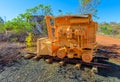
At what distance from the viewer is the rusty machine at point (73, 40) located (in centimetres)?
A: 740

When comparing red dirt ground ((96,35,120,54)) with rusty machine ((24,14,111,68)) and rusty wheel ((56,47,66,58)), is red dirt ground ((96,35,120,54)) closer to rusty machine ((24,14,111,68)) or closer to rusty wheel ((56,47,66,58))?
rusty machine ((24,14,111,68))

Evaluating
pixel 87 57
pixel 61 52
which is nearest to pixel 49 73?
pixel 61 52

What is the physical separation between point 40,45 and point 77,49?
165cm

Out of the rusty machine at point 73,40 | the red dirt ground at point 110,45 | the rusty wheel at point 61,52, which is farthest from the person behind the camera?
the red dirt ground at point 110,45

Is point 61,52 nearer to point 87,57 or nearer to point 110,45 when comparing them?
point 87,57

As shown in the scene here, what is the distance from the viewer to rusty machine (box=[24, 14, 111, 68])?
7402 mm

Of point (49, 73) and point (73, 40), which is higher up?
point (73, 40)

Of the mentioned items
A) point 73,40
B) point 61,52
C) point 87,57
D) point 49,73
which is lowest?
point 49,73

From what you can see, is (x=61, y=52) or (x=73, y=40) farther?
(x=61, y=52)

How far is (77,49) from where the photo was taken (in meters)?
7.66

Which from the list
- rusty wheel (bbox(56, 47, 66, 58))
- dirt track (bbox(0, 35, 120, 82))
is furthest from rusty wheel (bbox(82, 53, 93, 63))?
rusty wheel (bbox(56, 47, 66, 58))

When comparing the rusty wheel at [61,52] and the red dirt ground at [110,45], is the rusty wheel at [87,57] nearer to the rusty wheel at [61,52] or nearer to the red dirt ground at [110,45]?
the rusty wheel at [61,52]

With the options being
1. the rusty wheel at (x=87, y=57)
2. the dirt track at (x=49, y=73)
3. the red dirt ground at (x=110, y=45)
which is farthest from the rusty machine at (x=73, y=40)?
the red dirt ground at (x=110, y=45)

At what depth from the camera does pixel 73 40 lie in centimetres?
759
